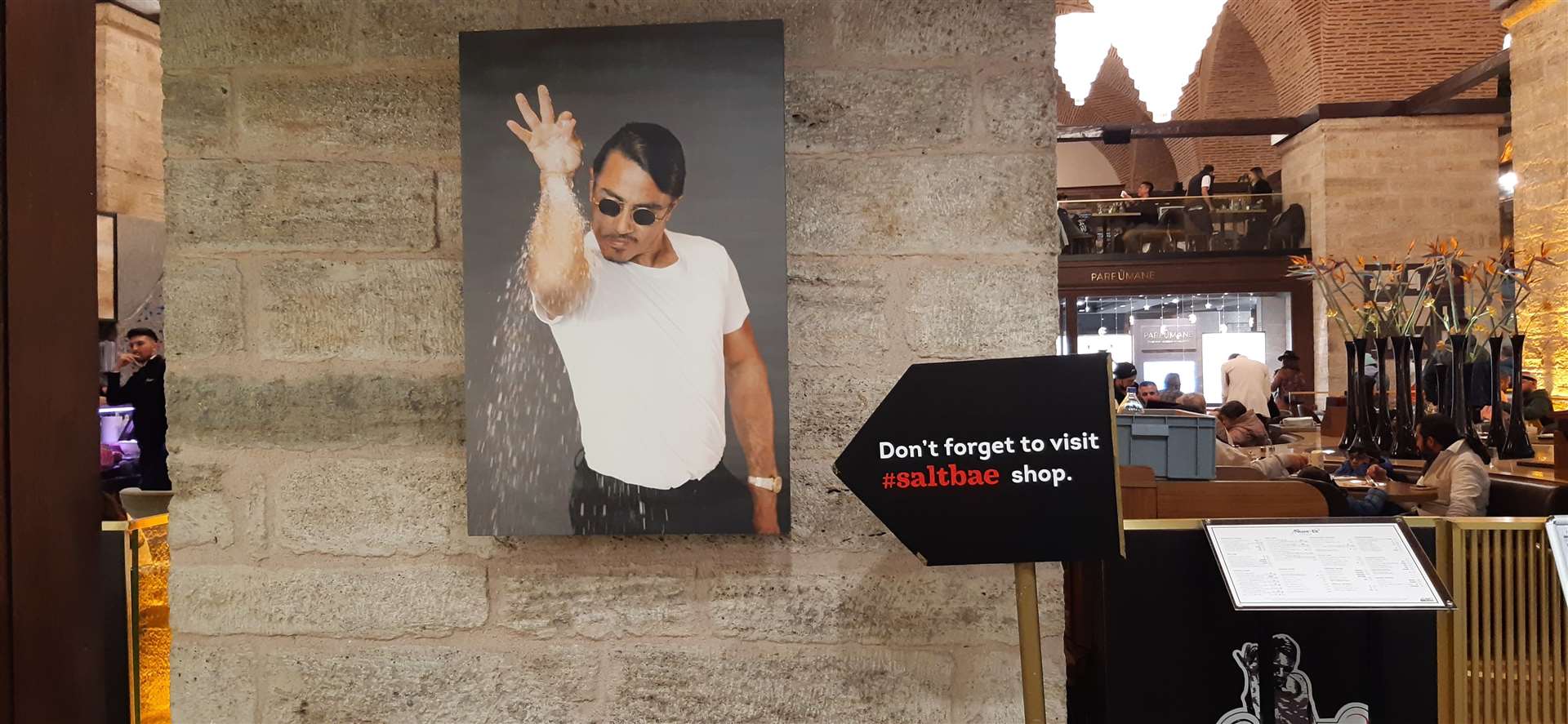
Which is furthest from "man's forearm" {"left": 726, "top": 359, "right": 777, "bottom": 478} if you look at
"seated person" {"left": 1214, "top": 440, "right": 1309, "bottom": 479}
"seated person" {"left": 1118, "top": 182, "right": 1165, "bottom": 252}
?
"seated person" {"left": 1118, "top": 182, "right": 1165, "bottom": 252}

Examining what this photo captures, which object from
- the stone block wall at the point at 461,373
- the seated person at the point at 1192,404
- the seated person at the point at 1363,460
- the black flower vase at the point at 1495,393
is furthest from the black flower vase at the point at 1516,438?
the stone block wall at the point at 461,373

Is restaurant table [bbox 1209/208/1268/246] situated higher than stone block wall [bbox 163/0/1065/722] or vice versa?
restaurant table [bbox 1209/208/1268/246]

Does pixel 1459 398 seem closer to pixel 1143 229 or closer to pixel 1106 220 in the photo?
pixel 1143 229

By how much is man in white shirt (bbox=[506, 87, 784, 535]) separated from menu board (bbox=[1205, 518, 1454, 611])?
2.79 ft

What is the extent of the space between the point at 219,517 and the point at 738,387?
3.36 ft

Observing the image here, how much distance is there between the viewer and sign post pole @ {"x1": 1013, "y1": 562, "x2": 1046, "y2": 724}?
1591mm

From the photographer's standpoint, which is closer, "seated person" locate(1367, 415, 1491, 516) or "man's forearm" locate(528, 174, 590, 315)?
"man's forearm" locate(528, 174, 590, 315)

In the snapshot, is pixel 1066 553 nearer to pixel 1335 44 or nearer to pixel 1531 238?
pixel 1531 238

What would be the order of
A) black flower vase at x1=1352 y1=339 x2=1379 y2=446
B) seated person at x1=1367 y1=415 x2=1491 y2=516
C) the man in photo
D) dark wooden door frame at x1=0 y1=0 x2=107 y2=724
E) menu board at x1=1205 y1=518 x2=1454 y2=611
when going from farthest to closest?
the man in photo → black flower vase at x1=1352 y1=339 x2=1379 y2=446 → seated person at x1=1367 y1=415 x2=1491 y2=516 → menu board at x1=1205 y1=518 x2=1454 y2=611 → dark wooden door frame at x1=0 y1=0 x2=107 y2=724

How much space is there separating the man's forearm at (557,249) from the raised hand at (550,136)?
22 millimetres

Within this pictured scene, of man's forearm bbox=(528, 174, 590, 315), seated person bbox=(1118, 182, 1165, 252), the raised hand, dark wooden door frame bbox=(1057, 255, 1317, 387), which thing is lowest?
man's forearm bbox=(528, 174, 590, 315)

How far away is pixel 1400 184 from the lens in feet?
40.4

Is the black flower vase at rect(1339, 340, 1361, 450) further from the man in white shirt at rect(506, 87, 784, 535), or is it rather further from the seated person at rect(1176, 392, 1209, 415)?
the man in white shirt at rect(506, 87, 784, 535)

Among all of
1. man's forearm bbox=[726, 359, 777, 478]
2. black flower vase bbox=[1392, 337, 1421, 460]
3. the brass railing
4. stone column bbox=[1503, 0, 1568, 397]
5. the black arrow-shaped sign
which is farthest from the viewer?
stone column bbox=[1503, 0, 1568, 397]
